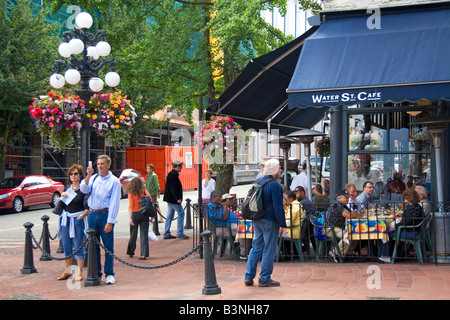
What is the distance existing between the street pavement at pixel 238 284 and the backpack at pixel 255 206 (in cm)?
99

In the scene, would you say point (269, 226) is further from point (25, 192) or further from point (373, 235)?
point (25, 192)

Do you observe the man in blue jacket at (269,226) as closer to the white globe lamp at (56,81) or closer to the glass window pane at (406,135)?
the glass window pane at (406,135)

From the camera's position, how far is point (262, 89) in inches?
494

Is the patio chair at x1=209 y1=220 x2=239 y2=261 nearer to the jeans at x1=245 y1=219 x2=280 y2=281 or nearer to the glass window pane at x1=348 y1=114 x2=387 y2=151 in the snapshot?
the jeans at x1=245 y1=219 x2=280 y2=281

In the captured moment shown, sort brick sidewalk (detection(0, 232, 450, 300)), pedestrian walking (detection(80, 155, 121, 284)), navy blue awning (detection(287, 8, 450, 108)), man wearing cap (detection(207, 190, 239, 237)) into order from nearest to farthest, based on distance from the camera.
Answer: brick sidewalk (detection(0, 232, 450, 300)) → pedestrian walking (detection(80, 155, 121, 284)) → navy blue awning (detection(287, 8, 450, 108)) → man wearing cap (detection(207, 190, 239, 237))

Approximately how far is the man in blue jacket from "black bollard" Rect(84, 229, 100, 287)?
2193 mm

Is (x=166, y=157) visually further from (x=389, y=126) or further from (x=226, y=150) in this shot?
(x=389, y=126)

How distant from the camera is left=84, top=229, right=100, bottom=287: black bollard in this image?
8375 millimetres

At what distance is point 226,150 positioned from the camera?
14.5 meters

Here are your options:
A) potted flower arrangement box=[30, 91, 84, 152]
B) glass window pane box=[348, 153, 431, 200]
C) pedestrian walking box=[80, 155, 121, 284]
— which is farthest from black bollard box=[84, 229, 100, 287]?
glass window pane box=[348, 153, 431, 200]

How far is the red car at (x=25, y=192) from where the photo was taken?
23517 mm

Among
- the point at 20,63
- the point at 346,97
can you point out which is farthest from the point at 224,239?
the point at 20,63

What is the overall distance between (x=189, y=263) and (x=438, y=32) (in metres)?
5.77
